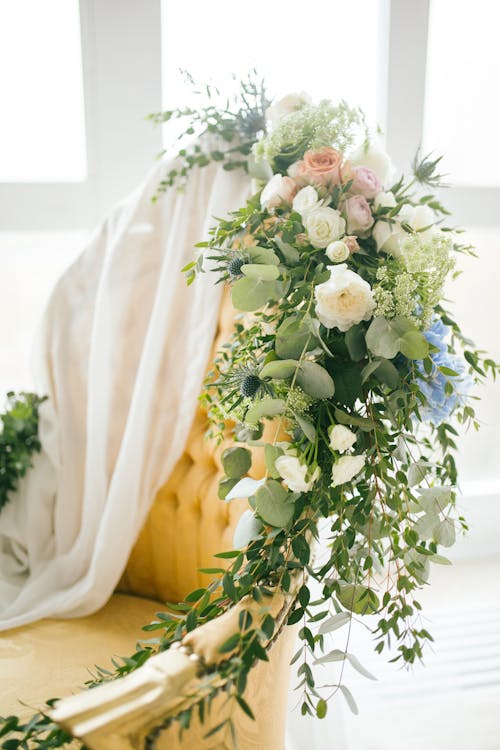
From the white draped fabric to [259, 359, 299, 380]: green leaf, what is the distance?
52 cm

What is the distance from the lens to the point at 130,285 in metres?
1.34

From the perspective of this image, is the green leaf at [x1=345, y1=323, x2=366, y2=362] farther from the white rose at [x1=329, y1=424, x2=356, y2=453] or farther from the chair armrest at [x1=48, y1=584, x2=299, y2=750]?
the chair armrest at [x1=48, y1=584, x2=299, y2=750]

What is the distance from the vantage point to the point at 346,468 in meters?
0.74

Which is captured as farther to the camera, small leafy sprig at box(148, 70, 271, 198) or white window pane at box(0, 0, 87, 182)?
white window pane at box(0, 0, 87, 182)

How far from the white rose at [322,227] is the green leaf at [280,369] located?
0.21m

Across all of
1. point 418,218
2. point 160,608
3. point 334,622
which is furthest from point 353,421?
point 160,608

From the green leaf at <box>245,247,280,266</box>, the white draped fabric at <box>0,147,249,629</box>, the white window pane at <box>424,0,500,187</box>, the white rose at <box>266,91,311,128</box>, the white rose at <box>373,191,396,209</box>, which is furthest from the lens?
the white window pane at <box>424,0,500,187</box>

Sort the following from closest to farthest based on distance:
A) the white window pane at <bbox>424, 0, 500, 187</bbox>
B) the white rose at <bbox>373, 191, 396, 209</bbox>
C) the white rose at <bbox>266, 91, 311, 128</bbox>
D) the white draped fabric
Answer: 1. the white rose at <bbox>373, 191, 396, 209</bbox>
2. the white rose at <bbox>266, 91, 311, 128</bbox>
3. the white draped fabric
4. the white window pane at <bbox>424, 0, 500, 187</bbox>

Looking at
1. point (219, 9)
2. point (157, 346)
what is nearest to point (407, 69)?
point (219, 9)

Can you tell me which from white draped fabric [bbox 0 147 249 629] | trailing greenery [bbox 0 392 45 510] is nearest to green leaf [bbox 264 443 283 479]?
white draped fabric [bbox 0 147 249 629]

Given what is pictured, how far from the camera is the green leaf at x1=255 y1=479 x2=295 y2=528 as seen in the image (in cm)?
76

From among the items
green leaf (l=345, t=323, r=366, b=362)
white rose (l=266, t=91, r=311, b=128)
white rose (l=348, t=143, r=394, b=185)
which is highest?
white rose (l=266, t=91, r=311, b=128)

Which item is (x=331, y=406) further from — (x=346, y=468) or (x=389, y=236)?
(x=389, y=236)

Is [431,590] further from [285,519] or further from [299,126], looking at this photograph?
[299,126]
